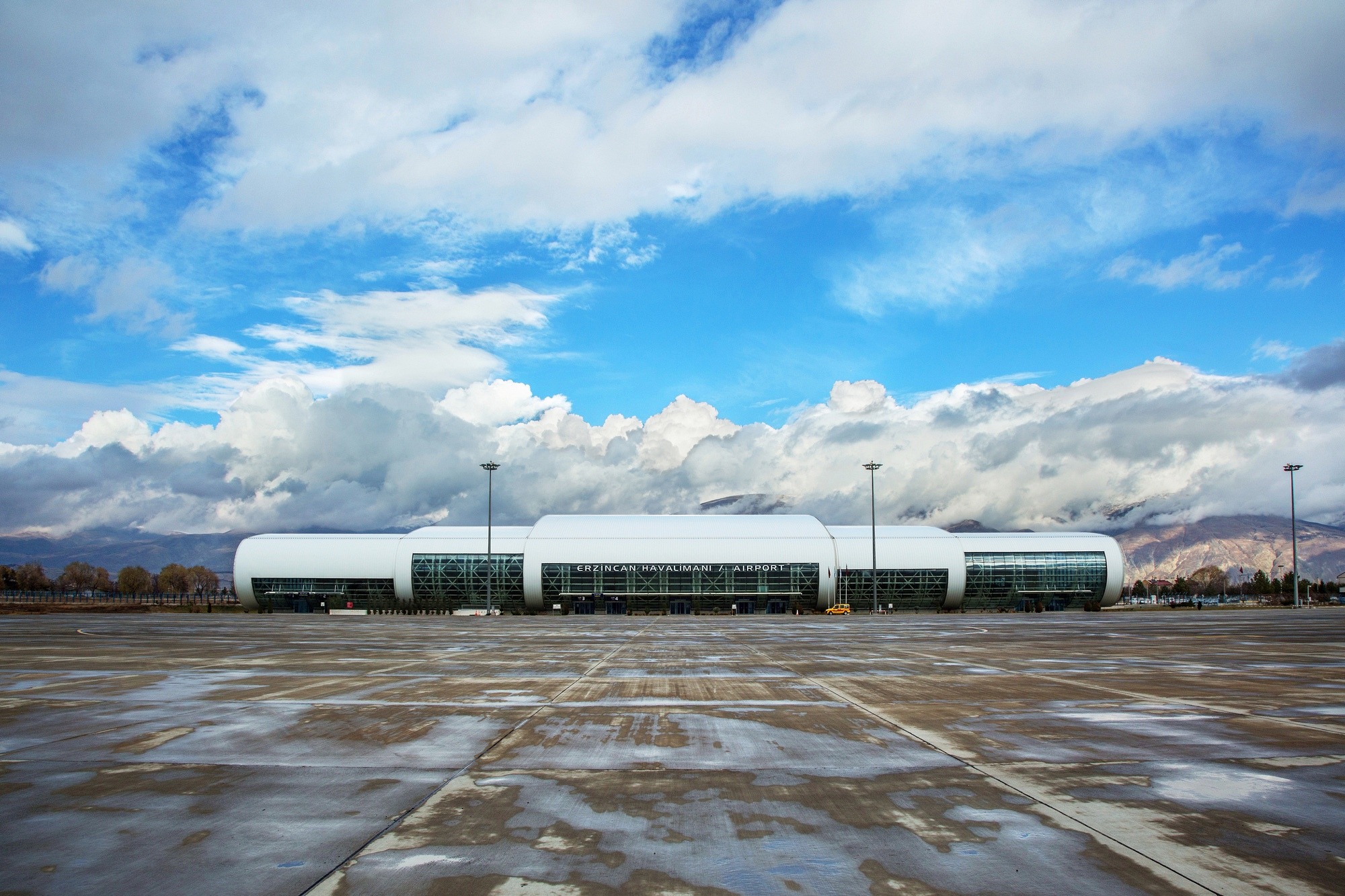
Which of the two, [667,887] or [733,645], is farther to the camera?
[733,645]

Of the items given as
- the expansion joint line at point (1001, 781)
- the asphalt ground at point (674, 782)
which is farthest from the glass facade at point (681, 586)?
the expansion joint line at point (1001, 781)

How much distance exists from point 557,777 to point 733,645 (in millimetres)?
22287

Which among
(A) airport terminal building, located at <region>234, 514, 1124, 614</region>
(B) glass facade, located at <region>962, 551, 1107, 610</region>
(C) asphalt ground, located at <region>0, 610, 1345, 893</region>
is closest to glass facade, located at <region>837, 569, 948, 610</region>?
(A) airport terminal building, located at <region>234, 514, 1124, 614</region>

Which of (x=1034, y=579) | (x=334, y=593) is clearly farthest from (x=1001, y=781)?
(x=334, y=593)

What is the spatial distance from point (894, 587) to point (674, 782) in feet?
326

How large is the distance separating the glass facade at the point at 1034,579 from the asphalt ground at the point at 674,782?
296ft

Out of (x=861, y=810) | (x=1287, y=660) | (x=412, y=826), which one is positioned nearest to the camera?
(x=412, y=826)

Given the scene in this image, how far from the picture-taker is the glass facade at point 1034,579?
4112 inches

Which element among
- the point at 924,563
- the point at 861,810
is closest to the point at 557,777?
the point at 861,810

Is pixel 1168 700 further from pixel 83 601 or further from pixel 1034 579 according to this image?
A: pixel 83 601

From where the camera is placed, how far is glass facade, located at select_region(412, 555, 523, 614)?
103 m

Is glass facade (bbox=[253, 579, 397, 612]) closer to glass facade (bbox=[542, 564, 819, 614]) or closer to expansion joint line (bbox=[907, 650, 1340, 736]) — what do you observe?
glass facade (bbox=[542, 564, 819, 614])

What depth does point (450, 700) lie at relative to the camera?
48.0ft

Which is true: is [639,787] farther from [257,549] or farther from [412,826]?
[257,549]
